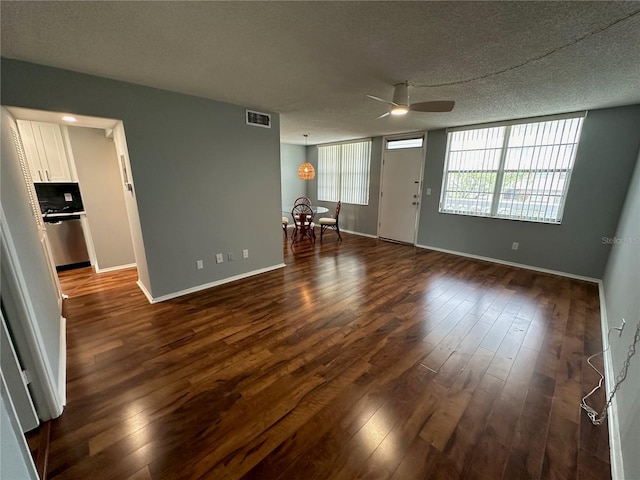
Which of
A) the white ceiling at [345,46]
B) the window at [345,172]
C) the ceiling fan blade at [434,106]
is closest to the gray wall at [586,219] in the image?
the white ceiling at [345,46]

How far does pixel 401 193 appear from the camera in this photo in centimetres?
569

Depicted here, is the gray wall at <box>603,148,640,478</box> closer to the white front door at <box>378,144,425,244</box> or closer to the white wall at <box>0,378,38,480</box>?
the white wall at <box>0,378,38,480</box>

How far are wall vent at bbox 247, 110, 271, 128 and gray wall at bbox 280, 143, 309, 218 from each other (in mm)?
3633

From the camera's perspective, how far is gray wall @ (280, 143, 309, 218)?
7.31 m

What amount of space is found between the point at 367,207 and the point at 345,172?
1192mm

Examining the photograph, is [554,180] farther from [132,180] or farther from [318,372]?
[132,180]

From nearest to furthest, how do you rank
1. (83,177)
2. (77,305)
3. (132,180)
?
(132,180), (77,305), (83,177)

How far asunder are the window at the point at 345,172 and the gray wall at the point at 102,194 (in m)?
4.87

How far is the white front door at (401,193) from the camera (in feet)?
17.7

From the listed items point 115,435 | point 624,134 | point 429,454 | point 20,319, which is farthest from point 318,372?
point 624,134

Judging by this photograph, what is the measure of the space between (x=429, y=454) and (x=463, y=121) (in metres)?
4.58

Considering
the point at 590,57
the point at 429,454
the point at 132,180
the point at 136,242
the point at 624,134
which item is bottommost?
the point at 429,454

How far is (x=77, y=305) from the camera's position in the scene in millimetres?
2969

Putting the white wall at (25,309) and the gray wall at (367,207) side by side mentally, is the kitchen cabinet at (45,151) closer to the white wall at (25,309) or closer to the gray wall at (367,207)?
the white wall at (25,309)
